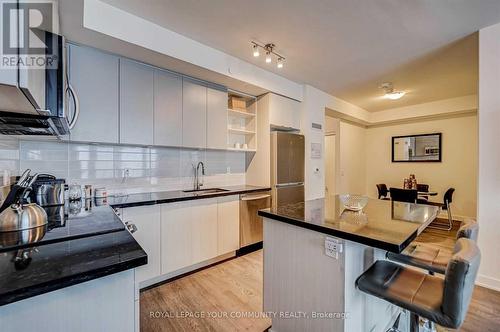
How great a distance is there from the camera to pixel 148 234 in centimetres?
224

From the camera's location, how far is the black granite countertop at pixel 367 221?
1129mm

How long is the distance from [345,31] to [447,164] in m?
4.67

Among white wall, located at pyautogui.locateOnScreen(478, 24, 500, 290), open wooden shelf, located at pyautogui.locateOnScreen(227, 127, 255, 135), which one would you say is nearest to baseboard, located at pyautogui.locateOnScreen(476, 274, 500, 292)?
white wall, located at pyautogui.locateOnScreen(478, 24, 500, 290)

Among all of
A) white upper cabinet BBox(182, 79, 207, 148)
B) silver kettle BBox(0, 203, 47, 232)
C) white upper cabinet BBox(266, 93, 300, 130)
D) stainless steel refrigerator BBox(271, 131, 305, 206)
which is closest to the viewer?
silver kettle BBox(0, 203, 47, 232)

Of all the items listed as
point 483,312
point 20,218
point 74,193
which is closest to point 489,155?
point 483,312

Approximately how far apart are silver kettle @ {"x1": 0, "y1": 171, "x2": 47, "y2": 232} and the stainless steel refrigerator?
8.58 feet

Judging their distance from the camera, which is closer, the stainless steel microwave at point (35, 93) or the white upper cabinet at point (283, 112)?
the stainless steel microwave at point (35, 93)

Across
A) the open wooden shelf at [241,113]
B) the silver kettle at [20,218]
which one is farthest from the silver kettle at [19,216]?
the open wooden shelf at [241,113]

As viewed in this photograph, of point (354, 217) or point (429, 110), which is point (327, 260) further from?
point (429, 110)

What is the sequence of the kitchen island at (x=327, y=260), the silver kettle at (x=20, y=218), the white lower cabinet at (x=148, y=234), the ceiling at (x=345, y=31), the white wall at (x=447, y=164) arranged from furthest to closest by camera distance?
1. the white wall at (x=447, y=164)
2. the white lower cabinet at (x=148, y=234)
3. the ceiling at (x=345, y=31)
4. the kitchen island at (x=327, y=260)
5. the silver kettle at (x=20, y=218)

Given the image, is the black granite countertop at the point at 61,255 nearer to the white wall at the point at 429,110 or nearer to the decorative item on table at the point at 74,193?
the decorative item on table at the point at 74,193

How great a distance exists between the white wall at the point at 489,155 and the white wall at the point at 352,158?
3.35 m

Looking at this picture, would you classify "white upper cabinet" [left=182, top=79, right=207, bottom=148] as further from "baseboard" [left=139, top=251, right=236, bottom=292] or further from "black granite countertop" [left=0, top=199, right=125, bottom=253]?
"baseboard" [left=139, top=251, right=236, bottom=292]

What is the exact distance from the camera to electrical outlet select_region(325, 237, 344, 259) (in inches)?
49.8
